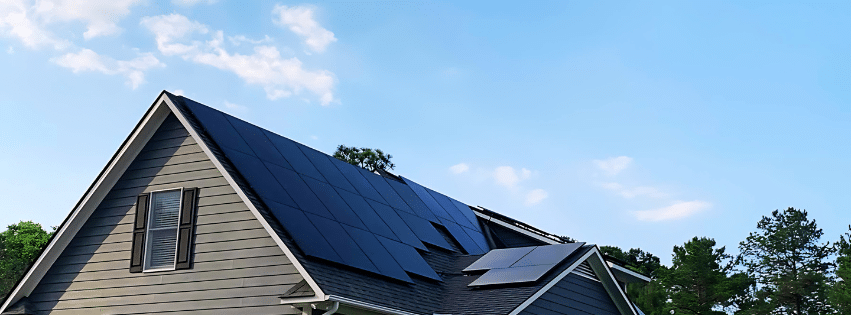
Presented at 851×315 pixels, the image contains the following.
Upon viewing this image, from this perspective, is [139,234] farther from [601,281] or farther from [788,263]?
[788,263]

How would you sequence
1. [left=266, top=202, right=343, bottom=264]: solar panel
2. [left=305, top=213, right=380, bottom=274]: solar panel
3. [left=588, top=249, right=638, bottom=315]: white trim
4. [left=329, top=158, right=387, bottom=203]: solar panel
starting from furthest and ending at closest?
1. [left=329, top=158, right=387, bottom=203]: solar panel
2. [left=588, top=249, right=638, bottom=315]: white trim
3. [left=305, top=213, right=380, bottom=274]: solar panel
4. [left=266, top=202, right=343, bottom=264]: solar panel

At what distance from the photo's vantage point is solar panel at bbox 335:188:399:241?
1489cm

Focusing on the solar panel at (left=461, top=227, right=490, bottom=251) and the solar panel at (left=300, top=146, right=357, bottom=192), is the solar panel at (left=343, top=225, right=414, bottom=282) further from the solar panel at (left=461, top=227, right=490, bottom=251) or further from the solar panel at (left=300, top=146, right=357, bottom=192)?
the solar panel at (left=461, top=227, right=490, bottom=251)

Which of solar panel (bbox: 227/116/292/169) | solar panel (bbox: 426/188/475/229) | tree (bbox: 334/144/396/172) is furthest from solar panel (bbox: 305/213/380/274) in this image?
tree (bbox: 334/144/396/172)

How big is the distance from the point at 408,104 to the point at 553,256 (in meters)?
14.9

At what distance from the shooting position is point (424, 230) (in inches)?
659

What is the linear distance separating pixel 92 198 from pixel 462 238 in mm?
7488

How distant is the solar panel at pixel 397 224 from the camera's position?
611 inches

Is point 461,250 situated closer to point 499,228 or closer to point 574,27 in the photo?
point 499,228

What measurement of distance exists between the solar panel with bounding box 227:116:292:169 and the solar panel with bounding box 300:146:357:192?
1.04 metres

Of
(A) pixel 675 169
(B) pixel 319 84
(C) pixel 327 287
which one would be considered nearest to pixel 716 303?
(A) pixel 675 169

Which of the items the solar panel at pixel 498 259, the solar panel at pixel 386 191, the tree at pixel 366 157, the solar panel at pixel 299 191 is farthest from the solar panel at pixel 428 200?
the tree at pixel 366 157

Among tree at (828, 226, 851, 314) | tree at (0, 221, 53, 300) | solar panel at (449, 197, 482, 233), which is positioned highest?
tree at (0, 221, 53, 300)

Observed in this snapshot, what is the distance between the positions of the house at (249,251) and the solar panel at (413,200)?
141 cm
